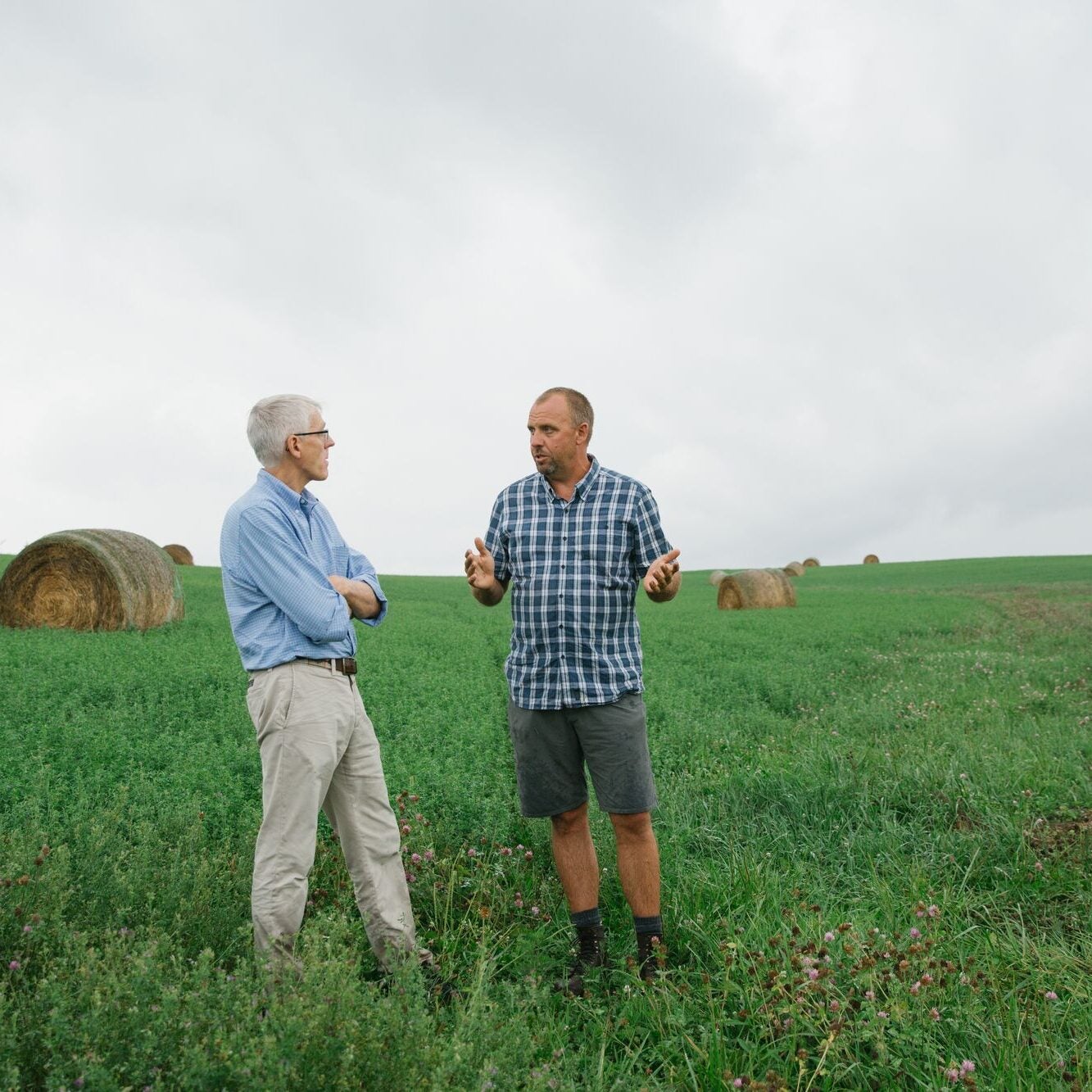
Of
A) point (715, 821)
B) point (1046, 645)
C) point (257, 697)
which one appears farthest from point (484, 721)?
point (1046, 645)

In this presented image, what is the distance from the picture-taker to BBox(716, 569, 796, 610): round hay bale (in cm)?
2544

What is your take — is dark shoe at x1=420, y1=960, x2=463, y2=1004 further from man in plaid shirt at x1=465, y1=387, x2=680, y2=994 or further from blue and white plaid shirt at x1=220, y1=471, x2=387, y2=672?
blue and white plaid shirt at x1=220, y1=471, x2=387, y2=672

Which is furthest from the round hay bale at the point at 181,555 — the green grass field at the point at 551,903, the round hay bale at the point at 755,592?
the green grass field at the point at 551,903

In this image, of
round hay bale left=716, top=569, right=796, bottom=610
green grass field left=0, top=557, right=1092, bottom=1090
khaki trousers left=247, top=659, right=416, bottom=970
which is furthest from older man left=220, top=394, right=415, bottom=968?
round hay bale left=716, top=569, right=796, bottom=610

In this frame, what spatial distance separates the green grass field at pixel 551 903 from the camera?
2.97m

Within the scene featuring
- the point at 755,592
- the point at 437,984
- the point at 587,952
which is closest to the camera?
the point at 437,984

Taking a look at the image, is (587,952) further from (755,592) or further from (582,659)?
(755,592)

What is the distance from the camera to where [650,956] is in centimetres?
437

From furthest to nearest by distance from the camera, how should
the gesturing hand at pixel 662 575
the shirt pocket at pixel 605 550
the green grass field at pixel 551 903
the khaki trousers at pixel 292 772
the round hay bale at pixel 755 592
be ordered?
1. the round hay bale at pixel 755 592
2. the shirt pocket at pixel 605 550
3. the gesturing hand at pixel 662 575
4. the khaki trousers at pixel 292 772
5. the green grass field at pixel 551 903

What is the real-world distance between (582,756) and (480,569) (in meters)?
1.04

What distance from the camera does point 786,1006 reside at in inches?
144

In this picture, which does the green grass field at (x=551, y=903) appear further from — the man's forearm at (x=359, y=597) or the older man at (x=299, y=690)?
the man's forearm at (x=359, y=597)

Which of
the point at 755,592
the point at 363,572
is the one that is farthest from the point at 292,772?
the point at 755,592

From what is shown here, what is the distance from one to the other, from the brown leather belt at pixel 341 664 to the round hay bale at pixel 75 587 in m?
11.8
